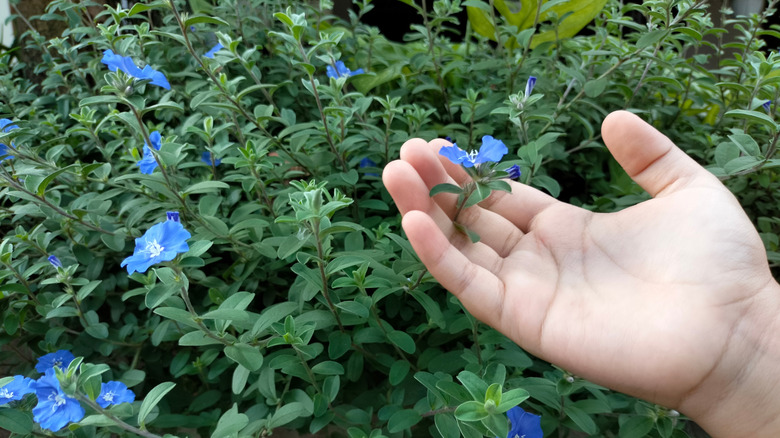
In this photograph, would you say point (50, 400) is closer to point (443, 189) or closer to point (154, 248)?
point (154, 248)

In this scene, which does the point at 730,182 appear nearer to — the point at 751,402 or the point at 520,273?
the point at 751,402

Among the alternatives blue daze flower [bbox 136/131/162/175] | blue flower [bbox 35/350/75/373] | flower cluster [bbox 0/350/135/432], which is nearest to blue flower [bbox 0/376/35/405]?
flower cluster [bbox 0/350/135/432]

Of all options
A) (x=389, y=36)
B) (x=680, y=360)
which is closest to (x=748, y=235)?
(x=680, y=360)

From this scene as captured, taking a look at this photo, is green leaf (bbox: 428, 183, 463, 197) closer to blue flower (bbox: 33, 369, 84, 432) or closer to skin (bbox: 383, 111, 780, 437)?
skin (bbox: 383, 111, 780, 437)

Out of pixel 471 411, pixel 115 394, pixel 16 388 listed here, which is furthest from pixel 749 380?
pixel 16 388

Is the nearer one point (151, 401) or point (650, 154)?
point (151, 401)

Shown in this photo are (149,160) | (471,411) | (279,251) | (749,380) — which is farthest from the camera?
(149,160)

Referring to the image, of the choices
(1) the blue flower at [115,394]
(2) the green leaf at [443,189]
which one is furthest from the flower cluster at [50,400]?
(2) the green leaf at [443,189]
